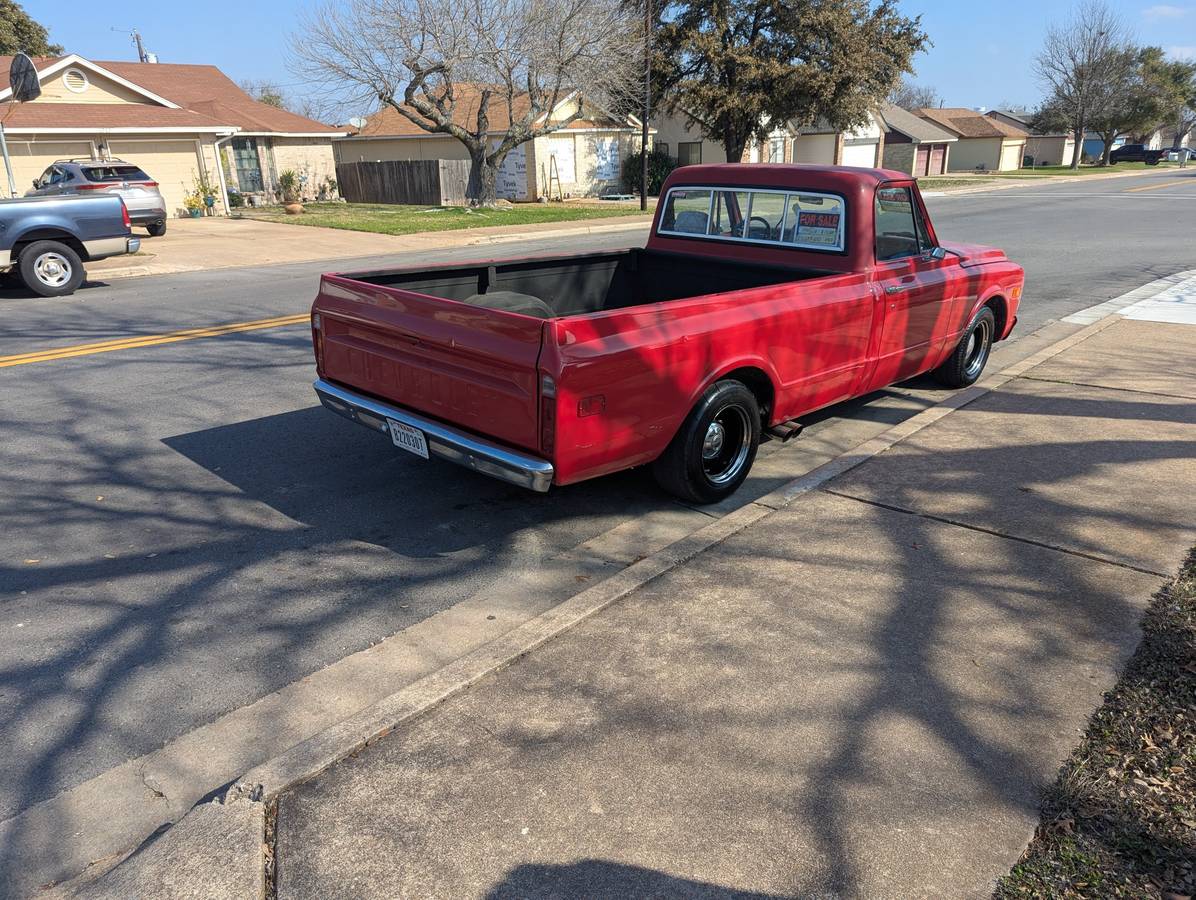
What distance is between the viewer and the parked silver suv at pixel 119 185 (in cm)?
2089

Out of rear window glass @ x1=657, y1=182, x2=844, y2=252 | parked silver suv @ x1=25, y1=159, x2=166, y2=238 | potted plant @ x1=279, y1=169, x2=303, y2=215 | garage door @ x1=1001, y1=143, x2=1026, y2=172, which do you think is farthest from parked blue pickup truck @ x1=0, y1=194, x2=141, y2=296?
garage door @ x1=1001, y1=143, x2=1026, y2=172

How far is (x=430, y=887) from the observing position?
249cm

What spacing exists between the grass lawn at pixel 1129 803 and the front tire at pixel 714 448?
2224mm

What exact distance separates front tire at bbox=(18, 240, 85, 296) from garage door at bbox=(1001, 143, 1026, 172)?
72488 millimetres

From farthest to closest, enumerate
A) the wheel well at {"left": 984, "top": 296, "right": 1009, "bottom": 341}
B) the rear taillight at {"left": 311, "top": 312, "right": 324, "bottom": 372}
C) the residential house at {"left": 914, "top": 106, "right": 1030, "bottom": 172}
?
1. the residential house at {"left": 914, "top": 106, "right": 1030, "bottom": 172}
2. the wheel well at {"left": 984, "top": 296, "right": 1009, "bottom": 341}
3. the rear taillight at {"left": 311, "top": 312, "right": 324, "bottom": 372}

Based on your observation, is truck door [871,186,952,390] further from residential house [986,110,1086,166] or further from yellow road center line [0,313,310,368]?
residential house [986,110,1086,166]

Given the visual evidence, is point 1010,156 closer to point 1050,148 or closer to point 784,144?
point 1050,148

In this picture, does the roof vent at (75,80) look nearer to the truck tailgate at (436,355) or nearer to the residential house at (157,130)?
the residential house at (157,130)

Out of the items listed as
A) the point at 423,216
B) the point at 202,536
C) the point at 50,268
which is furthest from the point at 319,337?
the point at 423,216

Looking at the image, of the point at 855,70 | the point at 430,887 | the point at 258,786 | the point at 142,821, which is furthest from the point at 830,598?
the point at 855,70

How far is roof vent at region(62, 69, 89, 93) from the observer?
2786 centimetres

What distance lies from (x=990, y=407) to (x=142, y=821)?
628cm

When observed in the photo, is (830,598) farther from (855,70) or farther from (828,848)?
(855,70)

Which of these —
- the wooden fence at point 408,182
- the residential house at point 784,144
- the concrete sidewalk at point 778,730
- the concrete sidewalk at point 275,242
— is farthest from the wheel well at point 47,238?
the residential house at point 784,144
